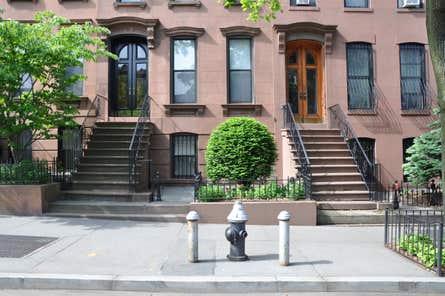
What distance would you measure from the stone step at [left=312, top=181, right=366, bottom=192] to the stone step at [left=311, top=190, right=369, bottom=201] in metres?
0.14

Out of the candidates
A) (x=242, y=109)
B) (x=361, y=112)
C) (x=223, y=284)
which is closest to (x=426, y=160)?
(x=361, y=112)

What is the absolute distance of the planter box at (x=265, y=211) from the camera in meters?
10.4

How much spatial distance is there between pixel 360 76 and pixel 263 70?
11.7 ft

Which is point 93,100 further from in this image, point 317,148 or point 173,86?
point 317,148

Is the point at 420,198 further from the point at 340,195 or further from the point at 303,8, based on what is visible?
the point at 303,8

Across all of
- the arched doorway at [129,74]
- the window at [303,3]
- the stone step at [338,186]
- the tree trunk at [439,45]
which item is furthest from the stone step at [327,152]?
the arched doorway at [129,74]

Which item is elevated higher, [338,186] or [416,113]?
[416,113]

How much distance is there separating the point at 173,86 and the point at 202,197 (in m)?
6.04

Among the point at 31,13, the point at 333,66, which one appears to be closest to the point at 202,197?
the point at 333,66

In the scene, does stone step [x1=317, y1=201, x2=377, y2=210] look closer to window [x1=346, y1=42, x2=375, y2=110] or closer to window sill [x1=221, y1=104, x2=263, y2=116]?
window sill [x1=221, y1=104, x2=263, y2=116]

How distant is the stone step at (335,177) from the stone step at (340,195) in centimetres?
55

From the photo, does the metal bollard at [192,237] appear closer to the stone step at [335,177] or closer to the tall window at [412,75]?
the stone step at [335,177]

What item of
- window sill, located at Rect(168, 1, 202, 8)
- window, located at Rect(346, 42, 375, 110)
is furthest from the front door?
window sill, located at Rect(168, 1, 202, 8)

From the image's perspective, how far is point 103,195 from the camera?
11.5 meters
